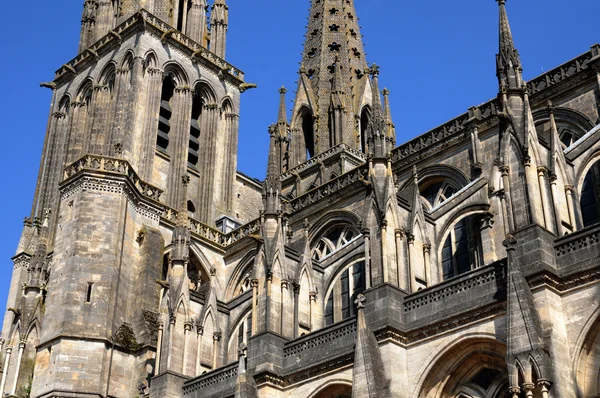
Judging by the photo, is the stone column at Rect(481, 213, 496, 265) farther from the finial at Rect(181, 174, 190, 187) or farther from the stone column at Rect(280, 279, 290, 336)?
the finial at Rect(181, 174, 190, 187)

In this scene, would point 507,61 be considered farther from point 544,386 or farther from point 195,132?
point 195,132

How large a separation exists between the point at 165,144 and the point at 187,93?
9.42 feet

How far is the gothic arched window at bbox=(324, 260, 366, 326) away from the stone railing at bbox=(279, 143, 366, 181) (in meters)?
16.0

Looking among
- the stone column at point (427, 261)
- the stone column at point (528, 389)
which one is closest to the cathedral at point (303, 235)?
the stone column at point (528, 389)

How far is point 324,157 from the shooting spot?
4697 cm

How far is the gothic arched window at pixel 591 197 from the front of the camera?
26234mm

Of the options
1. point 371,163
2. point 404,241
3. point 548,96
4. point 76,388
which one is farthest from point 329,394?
point 548,96

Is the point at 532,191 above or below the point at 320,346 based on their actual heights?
above

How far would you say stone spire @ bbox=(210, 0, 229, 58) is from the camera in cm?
4891

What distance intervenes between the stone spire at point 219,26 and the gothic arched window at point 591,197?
85.5 feet

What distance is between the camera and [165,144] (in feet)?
145

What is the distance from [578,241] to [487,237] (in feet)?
23.9

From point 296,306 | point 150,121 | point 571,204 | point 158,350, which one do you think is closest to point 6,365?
point 158,350

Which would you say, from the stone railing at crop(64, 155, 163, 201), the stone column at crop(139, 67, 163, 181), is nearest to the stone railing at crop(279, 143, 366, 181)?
the stone column at crop(139, 67, 163, 181)
